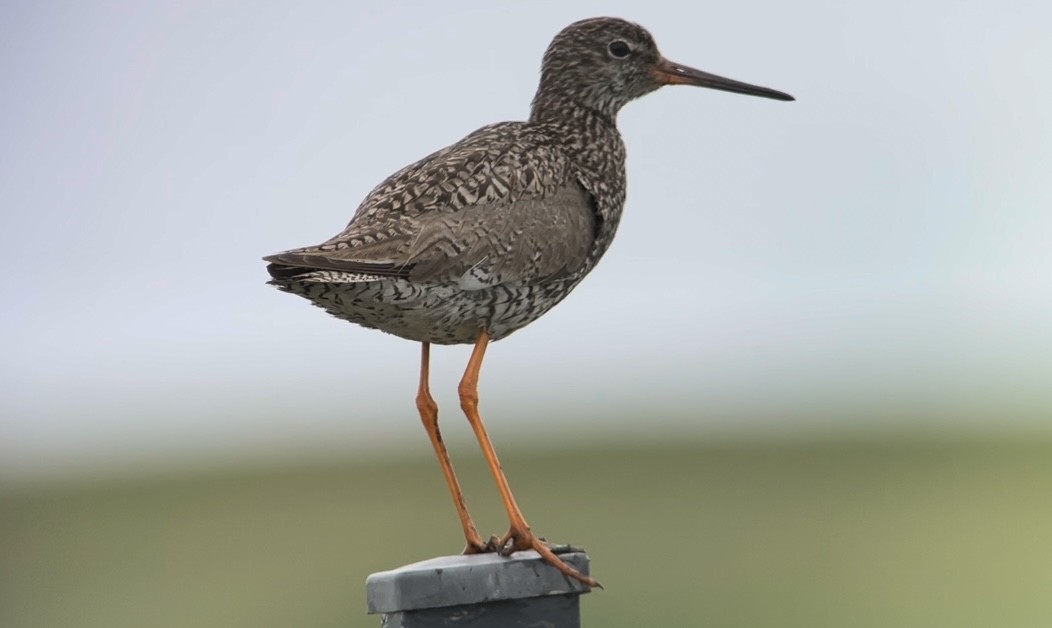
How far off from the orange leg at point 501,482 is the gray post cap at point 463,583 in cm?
8

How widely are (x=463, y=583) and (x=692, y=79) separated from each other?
16.7ft

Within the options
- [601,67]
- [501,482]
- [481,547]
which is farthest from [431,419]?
[601,67]

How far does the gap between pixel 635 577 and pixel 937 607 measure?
4.13 m

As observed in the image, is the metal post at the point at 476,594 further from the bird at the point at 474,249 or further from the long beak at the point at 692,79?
the long beak at the point at 692,79

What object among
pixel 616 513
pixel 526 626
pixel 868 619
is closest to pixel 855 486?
pixel 616 513

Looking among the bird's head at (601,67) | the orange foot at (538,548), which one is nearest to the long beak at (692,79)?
the bird's head at (601,67)

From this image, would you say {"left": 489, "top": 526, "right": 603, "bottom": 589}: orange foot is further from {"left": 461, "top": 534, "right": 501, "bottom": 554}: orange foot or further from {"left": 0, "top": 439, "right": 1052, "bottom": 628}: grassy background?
{"left": 0, "top": 439, "right": 1052, "bottom": 628}: grassy background

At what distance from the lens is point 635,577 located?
24594 millimetres

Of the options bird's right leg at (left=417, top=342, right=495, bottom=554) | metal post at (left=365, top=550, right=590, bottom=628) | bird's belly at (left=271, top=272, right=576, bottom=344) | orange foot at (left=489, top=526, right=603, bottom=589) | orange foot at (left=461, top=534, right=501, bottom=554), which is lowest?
metal post at (left=365, top=550, right=590, bottom=628)

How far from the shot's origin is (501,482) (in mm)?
8656

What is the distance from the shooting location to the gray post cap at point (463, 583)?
650cm

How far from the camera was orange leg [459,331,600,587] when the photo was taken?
6930mm

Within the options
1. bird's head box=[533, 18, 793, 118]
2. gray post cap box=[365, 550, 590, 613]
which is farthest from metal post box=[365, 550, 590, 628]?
bird's head box=[533, 18, 793, 118]

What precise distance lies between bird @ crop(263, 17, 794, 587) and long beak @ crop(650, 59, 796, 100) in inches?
27.3
